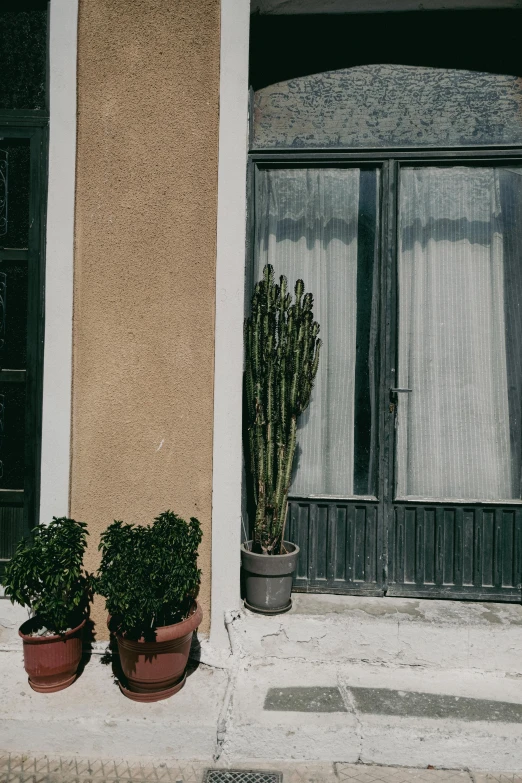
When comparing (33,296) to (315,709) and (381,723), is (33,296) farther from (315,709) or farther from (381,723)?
(381,723)

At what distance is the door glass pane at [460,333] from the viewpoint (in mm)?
4359

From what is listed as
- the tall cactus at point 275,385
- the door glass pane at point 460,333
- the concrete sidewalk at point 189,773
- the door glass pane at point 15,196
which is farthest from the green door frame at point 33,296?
the door glass pane at point 460,333

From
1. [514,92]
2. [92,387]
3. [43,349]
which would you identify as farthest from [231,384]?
[514,92]

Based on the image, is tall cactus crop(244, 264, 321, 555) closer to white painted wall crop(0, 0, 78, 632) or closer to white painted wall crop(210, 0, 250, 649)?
white painted wall crop(210, 0, 250, 649)

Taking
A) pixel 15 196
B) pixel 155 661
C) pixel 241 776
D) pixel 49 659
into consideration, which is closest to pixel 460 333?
pixel 155 661

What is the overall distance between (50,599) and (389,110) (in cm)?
377

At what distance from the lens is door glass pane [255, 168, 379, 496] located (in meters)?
4.44

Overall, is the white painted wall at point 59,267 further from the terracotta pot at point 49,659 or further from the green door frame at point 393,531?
the green door frame at point 393,531

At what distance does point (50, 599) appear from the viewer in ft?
11.5

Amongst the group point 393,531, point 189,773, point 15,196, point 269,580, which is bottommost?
point 189,773

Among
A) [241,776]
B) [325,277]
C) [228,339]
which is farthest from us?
[325,277]

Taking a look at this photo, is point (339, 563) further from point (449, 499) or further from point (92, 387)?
point (92, 387)

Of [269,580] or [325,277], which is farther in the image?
[325,277]

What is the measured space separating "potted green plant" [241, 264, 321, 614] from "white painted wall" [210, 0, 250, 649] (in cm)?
14
